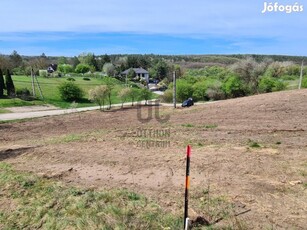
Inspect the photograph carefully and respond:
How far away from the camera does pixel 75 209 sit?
5.03 m

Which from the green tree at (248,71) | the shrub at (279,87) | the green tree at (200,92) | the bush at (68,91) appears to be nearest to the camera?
the shrub at (279,87)

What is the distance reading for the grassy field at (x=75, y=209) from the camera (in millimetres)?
4617

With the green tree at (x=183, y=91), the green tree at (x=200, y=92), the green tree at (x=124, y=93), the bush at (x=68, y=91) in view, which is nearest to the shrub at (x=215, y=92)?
the green tree at (x=200, y=92)

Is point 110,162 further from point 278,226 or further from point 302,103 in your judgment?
point 302,103

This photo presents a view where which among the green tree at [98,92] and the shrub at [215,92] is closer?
the green tree at [98,92]

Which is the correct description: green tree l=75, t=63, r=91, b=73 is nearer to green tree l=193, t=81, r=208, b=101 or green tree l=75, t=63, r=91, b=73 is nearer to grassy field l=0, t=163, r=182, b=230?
green tree l=193, t=81, r=208, b=101

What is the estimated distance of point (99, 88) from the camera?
2772cm

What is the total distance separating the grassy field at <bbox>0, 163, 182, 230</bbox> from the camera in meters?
Result: 4.62

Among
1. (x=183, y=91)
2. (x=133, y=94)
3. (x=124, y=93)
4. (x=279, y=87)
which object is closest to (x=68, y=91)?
(x=133, y=94)

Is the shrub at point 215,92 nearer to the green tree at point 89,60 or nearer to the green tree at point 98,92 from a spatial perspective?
the green tree at point 98,92

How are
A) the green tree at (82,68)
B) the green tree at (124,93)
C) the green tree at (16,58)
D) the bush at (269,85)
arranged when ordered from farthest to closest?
the green tree at (82,68) → the green tree at (16,58) → the bush at (269,85) → the green tree at (124,93)

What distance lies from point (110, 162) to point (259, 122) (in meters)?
7.74

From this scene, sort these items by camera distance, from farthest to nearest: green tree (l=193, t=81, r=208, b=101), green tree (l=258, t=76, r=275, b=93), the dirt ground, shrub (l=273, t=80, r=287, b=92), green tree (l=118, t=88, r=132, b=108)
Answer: green tree (l=193, t=81, r=208, b=101) → green tree (l=258, t=76, r=275, b=93) → shrub (l=273, t=80, r=287, b=92) → green tree (l=118, t=88, r=132, b=108) → the dirt ground

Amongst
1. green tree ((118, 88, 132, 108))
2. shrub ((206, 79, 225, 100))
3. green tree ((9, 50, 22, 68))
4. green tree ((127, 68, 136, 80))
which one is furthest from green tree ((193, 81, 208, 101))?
green tree ((9, 50, 22, 68))
